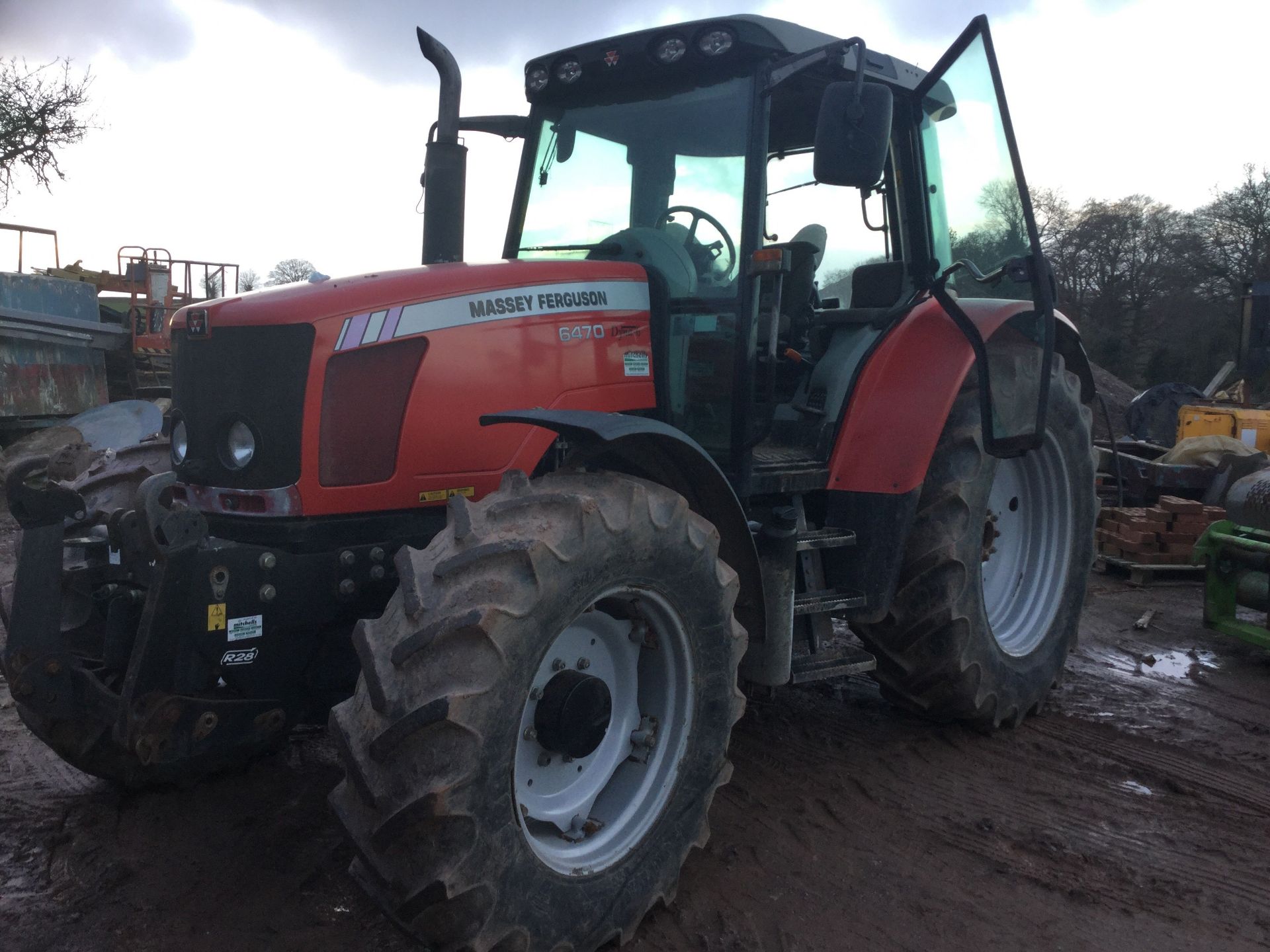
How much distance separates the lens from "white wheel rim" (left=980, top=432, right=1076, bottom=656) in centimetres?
461

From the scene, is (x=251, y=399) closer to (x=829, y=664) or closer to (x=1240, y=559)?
(x=829, y=664)

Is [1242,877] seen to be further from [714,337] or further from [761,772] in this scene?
[714,337]

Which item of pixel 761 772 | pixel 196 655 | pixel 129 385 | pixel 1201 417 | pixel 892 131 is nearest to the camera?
pixel 196 655

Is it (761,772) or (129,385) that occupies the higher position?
(129,385)

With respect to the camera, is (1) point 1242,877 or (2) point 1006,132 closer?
(1) point 1242,877

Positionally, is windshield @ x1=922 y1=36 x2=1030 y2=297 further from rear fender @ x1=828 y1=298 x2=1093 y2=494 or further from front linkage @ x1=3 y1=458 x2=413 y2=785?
front linkage @ x1=3 y1=458 x2=413 y2=785

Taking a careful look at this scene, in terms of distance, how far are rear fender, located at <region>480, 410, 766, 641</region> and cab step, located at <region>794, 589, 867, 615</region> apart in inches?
9.3

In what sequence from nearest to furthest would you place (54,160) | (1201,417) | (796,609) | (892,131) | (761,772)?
(796,609)
(761,772)
(892,131)
(1201,417)
(54,160)

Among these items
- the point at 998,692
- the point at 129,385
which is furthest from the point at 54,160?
the point at 998,692

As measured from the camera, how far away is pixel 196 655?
9.02 feet

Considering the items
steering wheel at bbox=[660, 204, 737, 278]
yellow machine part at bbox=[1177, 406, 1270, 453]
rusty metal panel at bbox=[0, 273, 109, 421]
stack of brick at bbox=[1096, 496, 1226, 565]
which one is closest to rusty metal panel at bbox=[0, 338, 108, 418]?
rusty metal panel at bbox=[0, 273, 109, 421]

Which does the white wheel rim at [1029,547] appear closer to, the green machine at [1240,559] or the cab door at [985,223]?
the cab door at [985,223]

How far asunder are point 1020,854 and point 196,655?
104 inches

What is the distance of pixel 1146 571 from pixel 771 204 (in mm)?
5193
